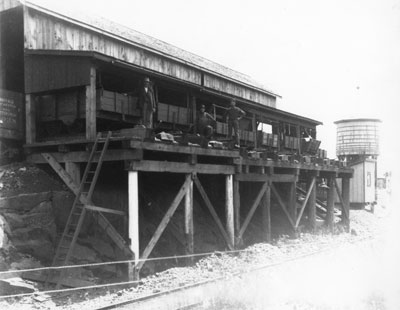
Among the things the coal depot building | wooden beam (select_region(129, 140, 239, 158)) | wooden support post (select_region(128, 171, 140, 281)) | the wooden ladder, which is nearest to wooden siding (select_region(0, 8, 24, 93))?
the coal depot building

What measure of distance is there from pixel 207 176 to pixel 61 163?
5623mm

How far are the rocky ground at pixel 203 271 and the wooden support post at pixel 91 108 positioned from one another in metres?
3.94

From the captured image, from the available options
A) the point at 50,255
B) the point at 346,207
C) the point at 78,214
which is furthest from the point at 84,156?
the point at 346,207

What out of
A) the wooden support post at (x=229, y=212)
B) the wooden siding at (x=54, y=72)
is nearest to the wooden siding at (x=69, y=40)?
the wooden siding at (x=54, y=72)

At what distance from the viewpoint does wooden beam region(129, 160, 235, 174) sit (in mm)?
9777

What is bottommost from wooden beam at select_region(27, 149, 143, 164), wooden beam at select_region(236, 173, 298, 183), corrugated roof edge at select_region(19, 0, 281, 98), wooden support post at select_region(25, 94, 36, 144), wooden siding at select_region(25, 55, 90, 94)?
wooden beam at select_region(236, 173, 298, 183)

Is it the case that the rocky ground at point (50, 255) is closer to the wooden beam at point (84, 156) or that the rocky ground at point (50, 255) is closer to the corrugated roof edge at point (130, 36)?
the wooden beam at point (84, 156)

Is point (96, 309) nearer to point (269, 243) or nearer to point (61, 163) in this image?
point (61, 163)

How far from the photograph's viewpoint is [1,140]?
12.9 meters

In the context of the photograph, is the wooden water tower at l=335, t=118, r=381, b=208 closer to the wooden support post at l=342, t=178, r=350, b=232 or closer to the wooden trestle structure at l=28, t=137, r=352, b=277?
the wooden support post at l=342, t=178, r=350, b=232

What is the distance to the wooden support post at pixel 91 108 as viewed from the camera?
1088cm

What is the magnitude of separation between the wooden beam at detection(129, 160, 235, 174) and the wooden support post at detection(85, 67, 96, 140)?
6.15ft

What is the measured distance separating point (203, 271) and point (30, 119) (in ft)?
22.4

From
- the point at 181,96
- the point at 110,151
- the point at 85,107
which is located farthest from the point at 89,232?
the point at 181,96
